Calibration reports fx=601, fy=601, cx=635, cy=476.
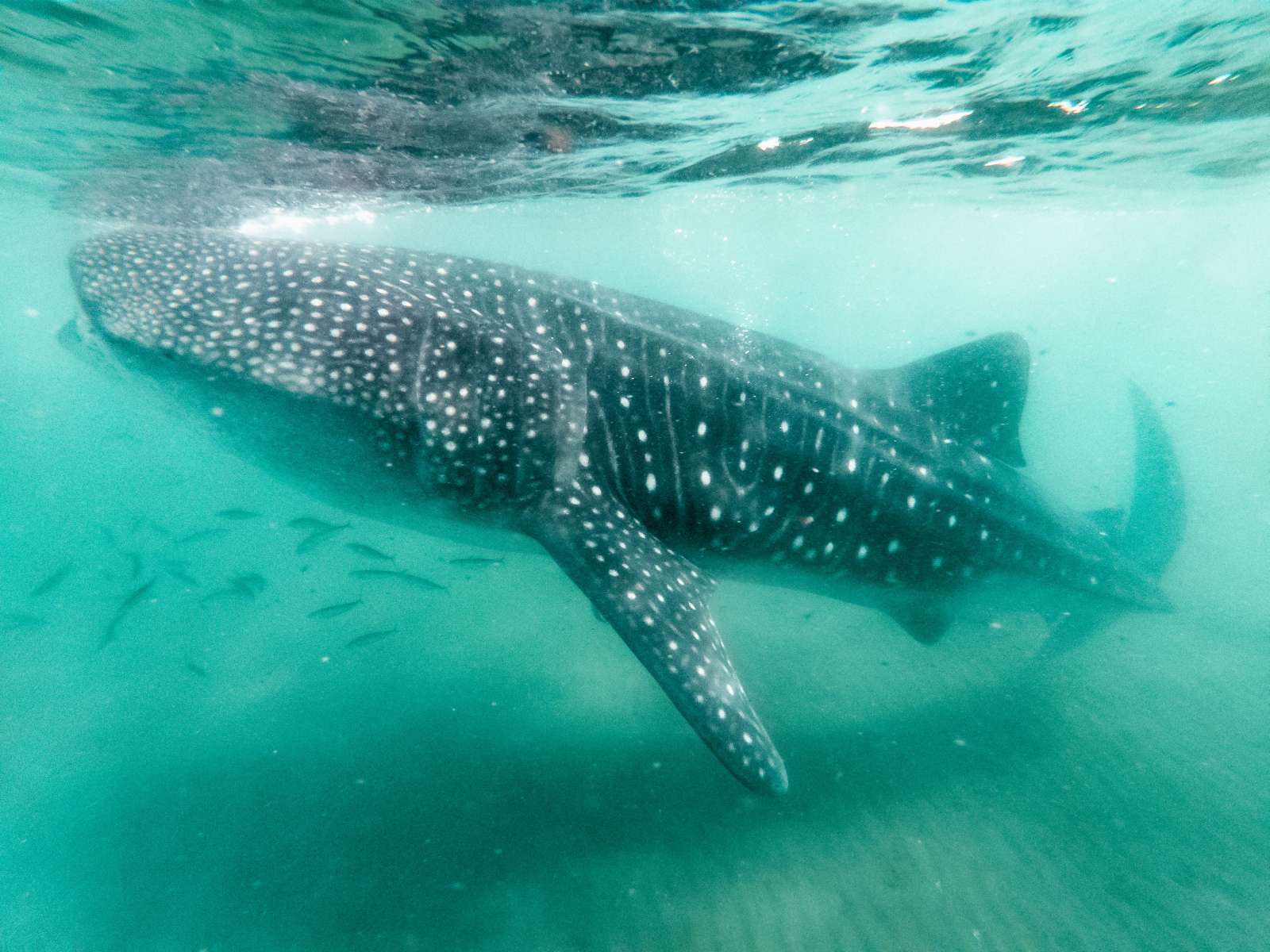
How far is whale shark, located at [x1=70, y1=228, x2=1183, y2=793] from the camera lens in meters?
3.76

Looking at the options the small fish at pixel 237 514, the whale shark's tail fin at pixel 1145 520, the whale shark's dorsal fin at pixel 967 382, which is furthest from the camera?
the small fish at pixel 237 514

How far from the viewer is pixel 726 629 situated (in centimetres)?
983

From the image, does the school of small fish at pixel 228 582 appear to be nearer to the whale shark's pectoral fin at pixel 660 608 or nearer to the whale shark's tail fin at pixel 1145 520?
the whale shark's pectoral fin at pixel 660 608

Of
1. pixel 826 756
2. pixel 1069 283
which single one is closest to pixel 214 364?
pixel 826 756

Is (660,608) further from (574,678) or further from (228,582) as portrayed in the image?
(228,582)

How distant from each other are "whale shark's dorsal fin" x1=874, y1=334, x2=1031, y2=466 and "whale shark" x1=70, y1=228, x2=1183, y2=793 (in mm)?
20

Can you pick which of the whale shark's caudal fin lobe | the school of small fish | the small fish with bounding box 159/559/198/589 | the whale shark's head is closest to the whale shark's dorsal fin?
the whale shark's caudal fin lobe

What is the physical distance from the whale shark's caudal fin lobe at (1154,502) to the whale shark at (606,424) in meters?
2.79

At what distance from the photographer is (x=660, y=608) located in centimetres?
375

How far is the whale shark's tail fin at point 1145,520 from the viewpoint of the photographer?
7086 mm

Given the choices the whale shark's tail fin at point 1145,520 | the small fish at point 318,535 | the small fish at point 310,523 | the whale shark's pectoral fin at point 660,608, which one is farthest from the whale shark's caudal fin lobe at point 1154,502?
the small fish at point 310,523

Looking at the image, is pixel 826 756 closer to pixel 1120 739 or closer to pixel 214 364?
pixel 1120 739

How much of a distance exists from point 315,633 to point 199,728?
2677 mm

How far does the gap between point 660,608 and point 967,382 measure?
3.93m
